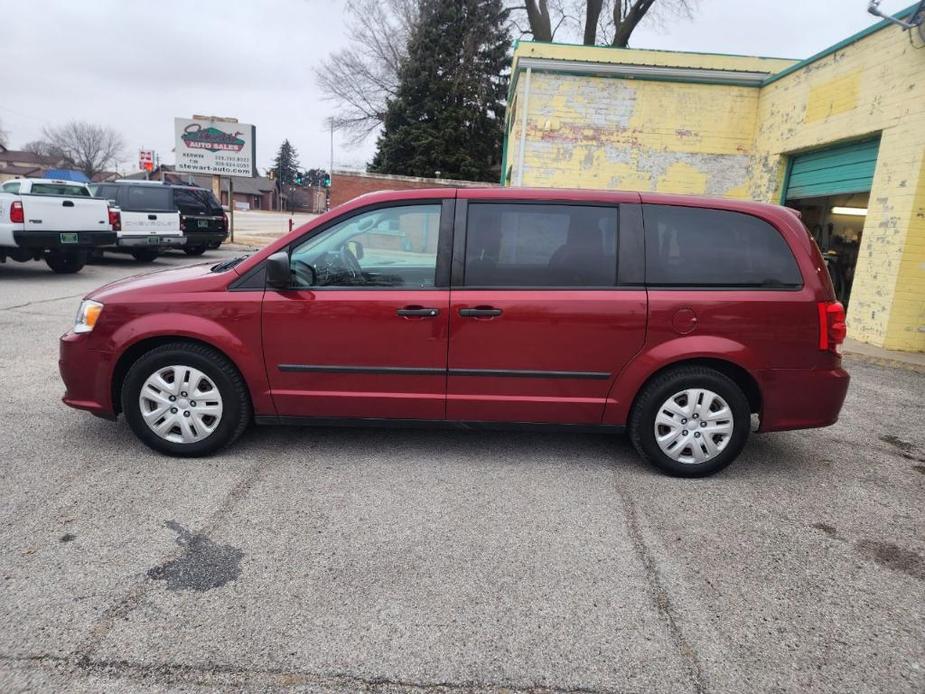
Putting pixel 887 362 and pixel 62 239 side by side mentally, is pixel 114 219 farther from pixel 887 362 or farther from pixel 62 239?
pixel 887 362

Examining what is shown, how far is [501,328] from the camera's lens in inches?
145

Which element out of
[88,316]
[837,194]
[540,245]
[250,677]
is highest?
[837,194]

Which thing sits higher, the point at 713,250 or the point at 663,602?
the point at 713,250

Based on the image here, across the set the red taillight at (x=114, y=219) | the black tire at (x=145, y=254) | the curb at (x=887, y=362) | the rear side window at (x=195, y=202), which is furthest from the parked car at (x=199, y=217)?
the curb at (x=887, y=362)

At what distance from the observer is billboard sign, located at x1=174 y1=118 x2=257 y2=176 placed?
832 inches

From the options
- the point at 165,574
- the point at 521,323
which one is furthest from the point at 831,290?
the point at 165,574

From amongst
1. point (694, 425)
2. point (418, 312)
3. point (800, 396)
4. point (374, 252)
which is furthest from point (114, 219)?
point (800, 396)

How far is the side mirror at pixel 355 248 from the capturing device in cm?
383

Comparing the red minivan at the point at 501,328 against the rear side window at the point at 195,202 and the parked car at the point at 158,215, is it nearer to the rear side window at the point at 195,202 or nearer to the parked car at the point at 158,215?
the parked car at the point at 158,215

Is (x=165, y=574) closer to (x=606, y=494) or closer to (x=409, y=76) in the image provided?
(x=606, y=494)

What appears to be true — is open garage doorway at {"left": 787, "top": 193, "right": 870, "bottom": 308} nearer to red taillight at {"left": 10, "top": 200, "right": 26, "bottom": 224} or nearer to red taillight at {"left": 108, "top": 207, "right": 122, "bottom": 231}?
red taillight at {"left": 108, "top": 207, "right": 122, "bottom": 231}

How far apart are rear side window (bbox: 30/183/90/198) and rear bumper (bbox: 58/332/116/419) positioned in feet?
30.3

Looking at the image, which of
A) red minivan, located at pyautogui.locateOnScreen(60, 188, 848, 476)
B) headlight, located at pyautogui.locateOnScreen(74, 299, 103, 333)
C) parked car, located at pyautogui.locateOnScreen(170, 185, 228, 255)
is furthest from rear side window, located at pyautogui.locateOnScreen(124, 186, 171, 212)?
red minivan, located at pyautogui.locateOnScreen(60, 188, 848, 476)

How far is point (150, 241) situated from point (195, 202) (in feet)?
7.36
